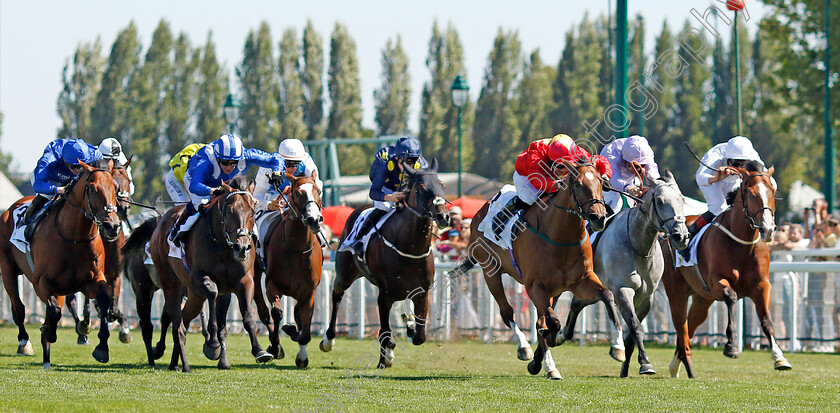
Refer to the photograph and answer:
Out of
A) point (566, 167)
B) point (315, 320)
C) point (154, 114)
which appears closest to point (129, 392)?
point (566, 167)

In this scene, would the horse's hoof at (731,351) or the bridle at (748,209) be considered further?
the bridle at (748,209)

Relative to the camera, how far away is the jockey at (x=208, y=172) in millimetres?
10484

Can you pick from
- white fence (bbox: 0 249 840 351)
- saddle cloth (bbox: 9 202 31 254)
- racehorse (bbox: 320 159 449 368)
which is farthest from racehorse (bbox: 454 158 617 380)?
white fence (bbox: 0 249 840 351)

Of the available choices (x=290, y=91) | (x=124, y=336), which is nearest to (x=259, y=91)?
(x=290, y=91)

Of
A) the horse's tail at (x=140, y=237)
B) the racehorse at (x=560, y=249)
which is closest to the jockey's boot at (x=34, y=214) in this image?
the horse's tail at (x=140, y=237)

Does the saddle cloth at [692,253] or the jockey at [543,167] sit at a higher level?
the jockey at [543,167]

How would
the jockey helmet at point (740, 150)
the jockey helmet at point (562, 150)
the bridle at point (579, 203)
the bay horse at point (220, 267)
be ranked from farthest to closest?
the jockey helmet at point (740, 150), the bay horse at point (220, 267), the jockey helmet at point (562, 150), the bridle at point (579, 203)

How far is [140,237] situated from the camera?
1167cm

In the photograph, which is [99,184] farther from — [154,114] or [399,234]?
[154,114]

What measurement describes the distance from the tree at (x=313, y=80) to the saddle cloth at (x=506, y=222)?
38.6 metres

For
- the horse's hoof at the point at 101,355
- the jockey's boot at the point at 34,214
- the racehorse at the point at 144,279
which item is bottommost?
the horse's hoof at the point at 101,355

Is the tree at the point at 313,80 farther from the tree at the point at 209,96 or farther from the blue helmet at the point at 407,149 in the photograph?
the blue helmet at the point at 407,149

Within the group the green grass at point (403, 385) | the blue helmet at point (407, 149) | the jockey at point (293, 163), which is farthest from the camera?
the jockey at point (293, 163)

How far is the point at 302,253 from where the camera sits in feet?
35.9
